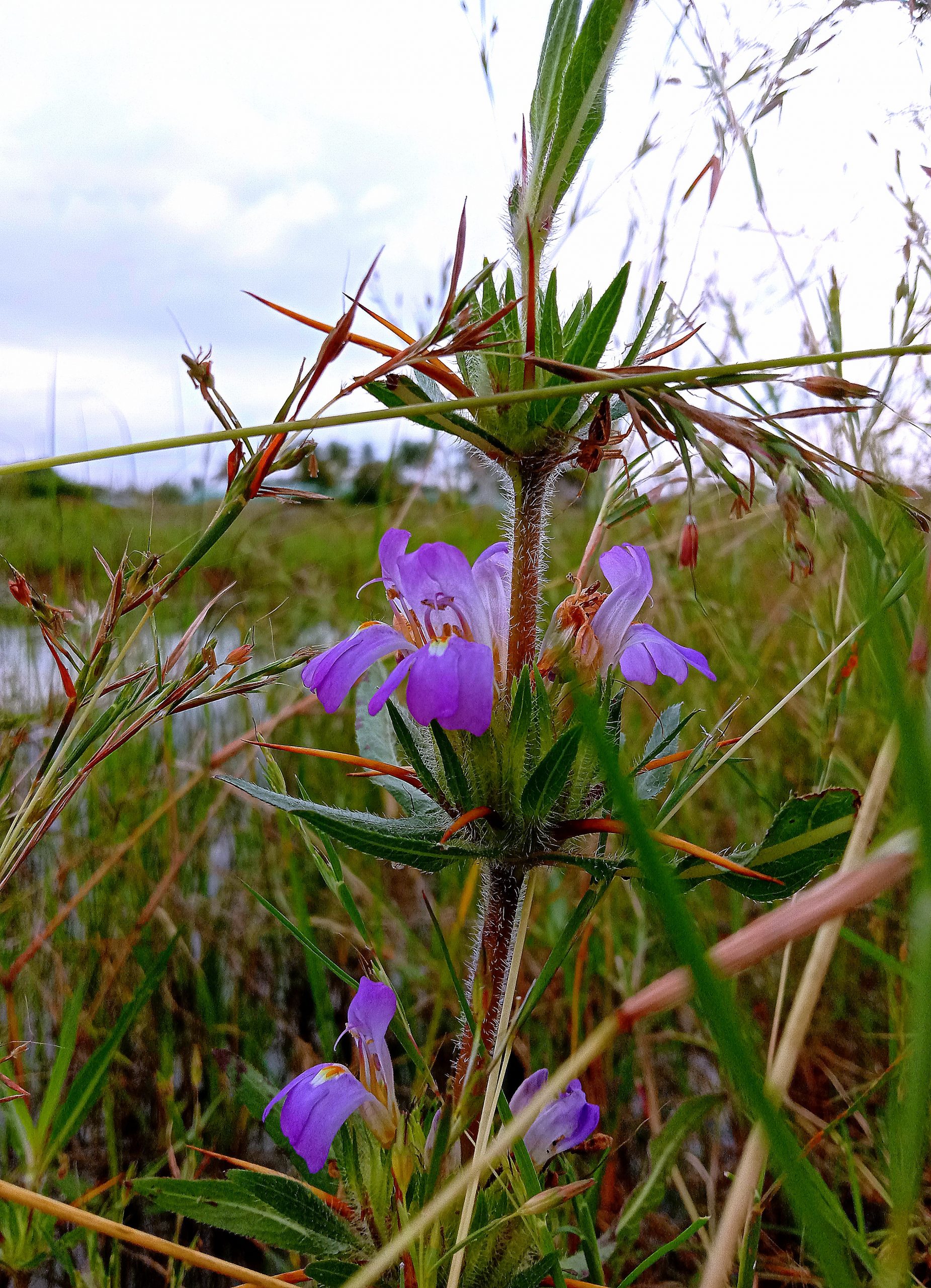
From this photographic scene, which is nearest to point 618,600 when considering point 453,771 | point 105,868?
point 453,771

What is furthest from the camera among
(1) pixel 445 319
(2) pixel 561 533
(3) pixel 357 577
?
(2) pixel 561 533

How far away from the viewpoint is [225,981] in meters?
1.74

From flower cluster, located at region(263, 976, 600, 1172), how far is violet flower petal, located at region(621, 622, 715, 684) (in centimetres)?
42

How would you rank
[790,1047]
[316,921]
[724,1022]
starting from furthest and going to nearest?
[316,921], [790,1047], [724,1022]

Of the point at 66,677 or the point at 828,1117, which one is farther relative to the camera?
the point at 828,1117

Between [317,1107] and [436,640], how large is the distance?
46cm

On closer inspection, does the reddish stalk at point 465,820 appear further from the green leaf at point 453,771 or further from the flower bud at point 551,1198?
the flower bud at point 551,1198

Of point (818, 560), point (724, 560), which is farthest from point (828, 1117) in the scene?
point (724, 560)

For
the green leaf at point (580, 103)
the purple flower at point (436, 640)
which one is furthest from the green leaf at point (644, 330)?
the purple flower at point (436, 640)

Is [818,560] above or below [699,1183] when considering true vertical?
above

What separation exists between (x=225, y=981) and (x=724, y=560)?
7.69 ft

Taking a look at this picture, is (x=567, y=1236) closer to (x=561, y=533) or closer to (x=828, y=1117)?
(x=828, y=1117)

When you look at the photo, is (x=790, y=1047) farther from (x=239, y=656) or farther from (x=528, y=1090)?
(x=239, y=656)

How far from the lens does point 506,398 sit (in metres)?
0.76
